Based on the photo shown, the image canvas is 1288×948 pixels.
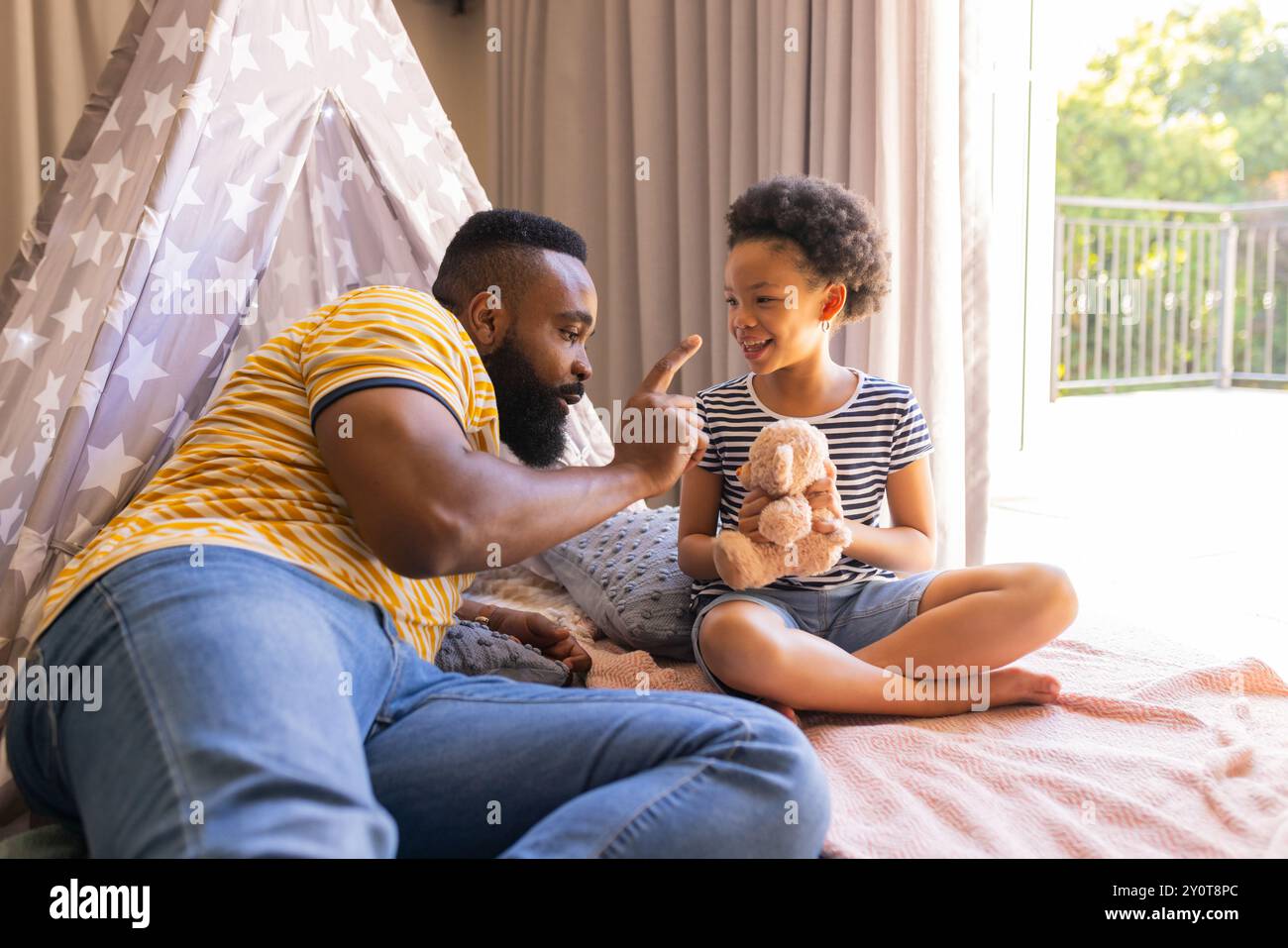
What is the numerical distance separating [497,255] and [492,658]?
52cm

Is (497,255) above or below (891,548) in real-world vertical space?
above

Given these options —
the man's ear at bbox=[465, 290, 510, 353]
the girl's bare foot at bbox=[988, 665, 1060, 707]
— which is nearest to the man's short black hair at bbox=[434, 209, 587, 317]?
the man's ear at bbox=[465, 290, 510, 353]

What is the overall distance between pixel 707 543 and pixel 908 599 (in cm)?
28

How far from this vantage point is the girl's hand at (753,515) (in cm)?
133

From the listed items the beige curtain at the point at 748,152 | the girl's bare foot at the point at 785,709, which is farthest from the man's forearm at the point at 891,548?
the beige curtain at the point at 748,152

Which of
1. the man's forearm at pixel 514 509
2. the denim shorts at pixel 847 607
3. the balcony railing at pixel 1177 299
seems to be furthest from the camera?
the balcony railing at pixel 1177 299

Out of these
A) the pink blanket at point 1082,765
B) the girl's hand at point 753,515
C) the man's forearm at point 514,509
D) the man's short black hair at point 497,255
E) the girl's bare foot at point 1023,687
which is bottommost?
the pink blanket at point 1082,765

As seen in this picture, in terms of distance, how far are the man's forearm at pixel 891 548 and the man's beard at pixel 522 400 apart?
1.36 ft

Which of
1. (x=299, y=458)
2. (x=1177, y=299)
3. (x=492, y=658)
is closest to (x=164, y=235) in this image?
(x=299, y=458)

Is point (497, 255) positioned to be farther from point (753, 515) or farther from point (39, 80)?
point (39, 80)

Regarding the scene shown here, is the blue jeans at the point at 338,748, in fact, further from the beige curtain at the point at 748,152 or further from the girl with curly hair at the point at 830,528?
the beige curtain at the point at 748,152

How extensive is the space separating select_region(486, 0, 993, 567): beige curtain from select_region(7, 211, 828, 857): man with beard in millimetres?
1216

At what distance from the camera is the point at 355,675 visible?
91 centimetres
